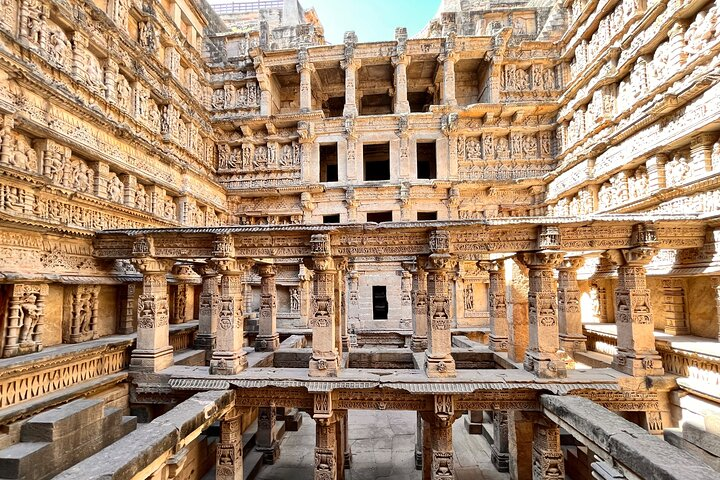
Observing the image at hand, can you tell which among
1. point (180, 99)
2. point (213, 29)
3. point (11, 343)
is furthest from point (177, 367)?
point (213, 29)

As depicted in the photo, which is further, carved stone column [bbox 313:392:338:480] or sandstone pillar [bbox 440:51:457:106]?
sandstone pillar [bbox 440:51:457:106]

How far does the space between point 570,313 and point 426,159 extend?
37.4ft

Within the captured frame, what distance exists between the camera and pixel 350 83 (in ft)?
52.8

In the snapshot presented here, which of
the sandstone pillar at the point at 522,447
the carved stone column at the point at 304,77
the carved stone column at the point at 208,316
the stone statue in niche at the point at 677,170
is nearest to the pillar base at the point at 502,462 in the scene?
the sandstone pillar at the point at 522,447

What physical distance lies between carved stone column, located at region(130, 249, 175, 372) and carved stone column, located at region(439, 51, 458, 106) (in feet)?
43.6

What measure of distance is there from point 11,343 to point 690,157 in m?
15.0

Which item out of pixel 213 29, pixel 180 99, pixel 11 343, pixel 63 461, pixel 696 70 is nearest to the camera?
pixel 63 461

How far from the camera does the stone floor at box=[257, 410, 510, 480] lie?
875cm

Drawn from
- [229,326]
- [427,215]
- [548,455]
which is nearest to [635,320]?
[548,455]

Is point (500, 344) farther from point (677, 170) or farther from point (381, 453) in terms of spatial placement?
point (677, 170)

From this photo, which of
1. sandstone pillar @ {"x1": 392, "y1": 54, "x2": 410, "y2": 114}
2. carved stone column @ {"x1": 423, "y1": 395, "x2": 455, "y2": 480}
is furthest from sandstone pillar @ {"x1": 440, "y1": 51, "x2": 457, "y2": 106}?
carved stone column @ {"x1": 423, "y1": 395, "x2": 455, "y2": 480}

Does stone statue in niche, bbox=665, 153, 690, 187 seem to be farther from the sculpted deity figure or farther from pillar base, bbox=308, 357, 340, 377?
the sculpted deity figure

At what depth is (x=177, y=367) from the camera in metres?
8.36

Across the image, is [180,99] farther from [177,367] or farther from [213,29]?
[177,367]
